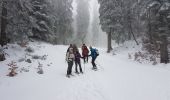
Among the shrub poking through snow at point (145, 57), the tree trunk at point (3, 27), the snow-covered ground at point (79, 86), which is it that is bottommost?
the snow-covered ground at point (79, 86)

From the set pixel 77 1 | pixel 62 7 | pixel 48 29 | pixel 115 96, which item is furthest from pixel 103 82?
pixel 77 1

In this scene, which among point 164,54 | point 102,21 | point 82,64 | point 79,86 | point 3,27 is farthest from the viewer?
point 102,21

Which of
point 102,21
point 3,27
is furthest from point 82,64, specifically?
point 102,21

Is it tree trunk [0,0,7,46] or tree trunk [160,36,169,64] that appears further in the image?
tree trunk [160,36,169,64]

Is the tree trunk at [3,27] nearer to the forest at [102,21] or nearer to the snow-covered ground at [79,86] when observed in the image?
the forest at [102,21]

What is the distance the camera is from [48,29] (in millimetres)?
29844

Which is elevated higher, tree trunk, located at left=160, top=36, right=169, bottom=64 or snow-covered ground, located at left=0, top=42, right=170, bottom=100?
tree trunk, located at left=160, top=36, right=169, bottom=64

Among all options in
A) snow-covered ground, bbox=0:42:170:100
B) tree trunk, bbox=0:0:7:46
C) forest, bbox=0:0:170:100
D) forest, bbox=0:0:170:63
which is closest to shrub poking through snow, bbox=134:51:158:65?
forest, bbox=0:0:170:100

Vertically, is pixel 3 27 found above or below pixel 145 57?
above

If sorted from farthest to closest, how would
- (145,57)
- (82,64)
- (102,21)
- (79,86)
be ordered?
(102,21) < (145,57) < (82,64) < (79,86)

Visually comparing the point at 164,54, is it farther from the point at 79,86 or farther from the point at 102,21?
the point at 102,21

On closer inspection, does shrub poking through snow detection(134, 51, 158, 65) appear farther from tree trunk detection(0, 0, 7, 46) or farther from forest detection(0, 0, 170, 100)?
tree trunk detection(0, 0, 7, 46)

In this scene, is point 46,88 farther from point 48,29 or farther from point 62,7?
point 62,7

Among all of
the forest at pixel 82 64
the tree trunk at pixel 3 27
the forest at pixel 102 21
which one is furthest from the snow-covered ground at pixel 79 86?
A: the forest at pixel 102 21
